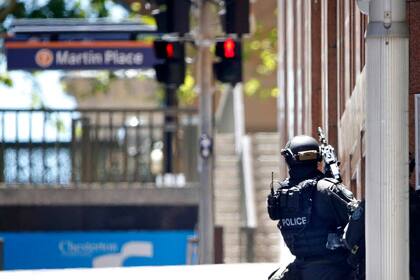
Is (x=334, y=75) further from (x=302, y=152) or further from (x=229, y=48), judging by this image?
(x=302, y=152)

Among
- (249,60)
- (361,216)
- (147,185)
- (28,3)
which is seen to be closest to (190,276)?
(361,216)

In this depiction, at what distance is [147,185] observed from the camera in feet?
75.7

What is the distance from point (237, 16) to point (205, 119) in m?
1.51

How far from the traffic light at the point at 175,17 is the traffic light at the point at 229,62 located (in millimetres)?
630

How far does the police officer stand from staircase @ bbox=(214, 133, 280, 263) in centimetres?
1193

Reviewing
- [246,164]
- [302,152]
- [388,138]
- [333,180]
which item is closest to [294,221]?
[333,180]

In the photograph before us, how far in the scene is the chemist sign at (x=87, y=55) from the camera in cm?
2238

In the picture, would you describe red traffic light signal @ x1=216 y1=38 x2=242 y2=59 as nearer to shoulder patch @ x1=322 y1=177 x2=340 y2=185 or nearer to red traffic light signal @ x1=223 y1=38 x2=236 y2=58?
red traffic light signal @ x1=223 y1=38 x2=236 y2=58

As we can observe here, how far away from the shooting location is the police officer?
33.9 feet

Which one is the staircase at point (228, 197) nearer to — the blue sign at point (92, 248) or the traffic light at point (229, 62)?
the blue sign at point (92, 248)

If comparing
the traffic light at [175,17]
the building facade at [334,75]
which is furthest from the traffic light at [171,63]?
the building facade at [334,75]

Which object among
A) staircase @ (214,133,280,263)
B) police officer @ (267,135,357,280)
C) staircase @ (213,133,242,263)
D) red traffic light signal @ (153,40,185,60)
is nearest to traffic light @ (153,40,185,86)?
red traffic light signal @ (153,40,185,60)

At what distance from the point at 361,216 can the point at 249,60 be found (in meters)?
23.2

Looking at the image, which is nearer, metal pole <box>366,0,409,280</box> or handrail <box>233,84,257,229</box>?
metal pole <box>366,0,409,280</box>
